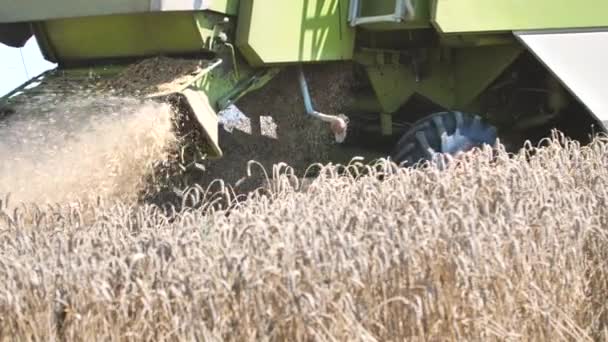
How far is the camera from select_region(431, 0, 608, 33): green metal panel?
4.70m

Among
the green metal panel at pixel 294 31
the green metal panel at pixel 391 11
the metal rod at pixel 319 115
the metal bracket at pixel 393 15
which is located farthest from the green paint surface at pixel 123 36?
the green metal panel at pixel 391 11

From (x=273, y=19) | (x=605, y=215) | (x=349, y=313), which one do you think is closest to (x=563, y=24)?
(x=273, y=19)

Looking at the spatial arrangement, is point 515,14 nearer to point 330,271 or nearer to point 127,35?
point 127,35

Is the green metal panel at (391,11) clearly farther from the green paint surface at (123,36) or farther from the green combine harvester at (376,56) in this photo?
the green paint surface at (123,36)

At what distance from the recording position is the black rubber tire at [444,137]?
4.82 m

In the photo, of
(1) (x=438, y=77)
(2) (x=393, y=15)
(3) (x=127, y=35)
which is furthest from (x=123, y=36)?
(1) (x=438, y=77)

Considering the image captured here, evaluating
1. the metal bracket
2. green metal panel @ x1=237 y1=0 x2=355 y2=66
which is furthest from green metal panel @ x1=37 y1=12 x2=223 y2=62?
the metal bracket

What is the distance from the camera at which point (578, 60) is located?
4.84 m

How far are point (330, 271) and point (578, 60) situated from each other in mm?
2711

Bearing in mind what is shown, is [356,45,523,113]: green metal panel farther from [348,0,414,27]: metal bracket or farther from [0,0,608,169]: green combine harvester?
[348,0,414,27]: metal bracket

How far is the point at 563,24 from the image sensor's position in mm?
4934

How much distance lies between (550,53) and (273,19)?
1.31 m

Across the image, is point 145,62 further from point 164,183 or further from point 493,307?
point 493,307

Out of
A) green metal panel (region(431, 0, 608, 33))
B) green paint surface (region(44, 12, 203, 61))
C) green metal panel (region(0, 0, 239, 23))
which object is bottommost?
green paint surface (region(44, 12, 203, 61))
